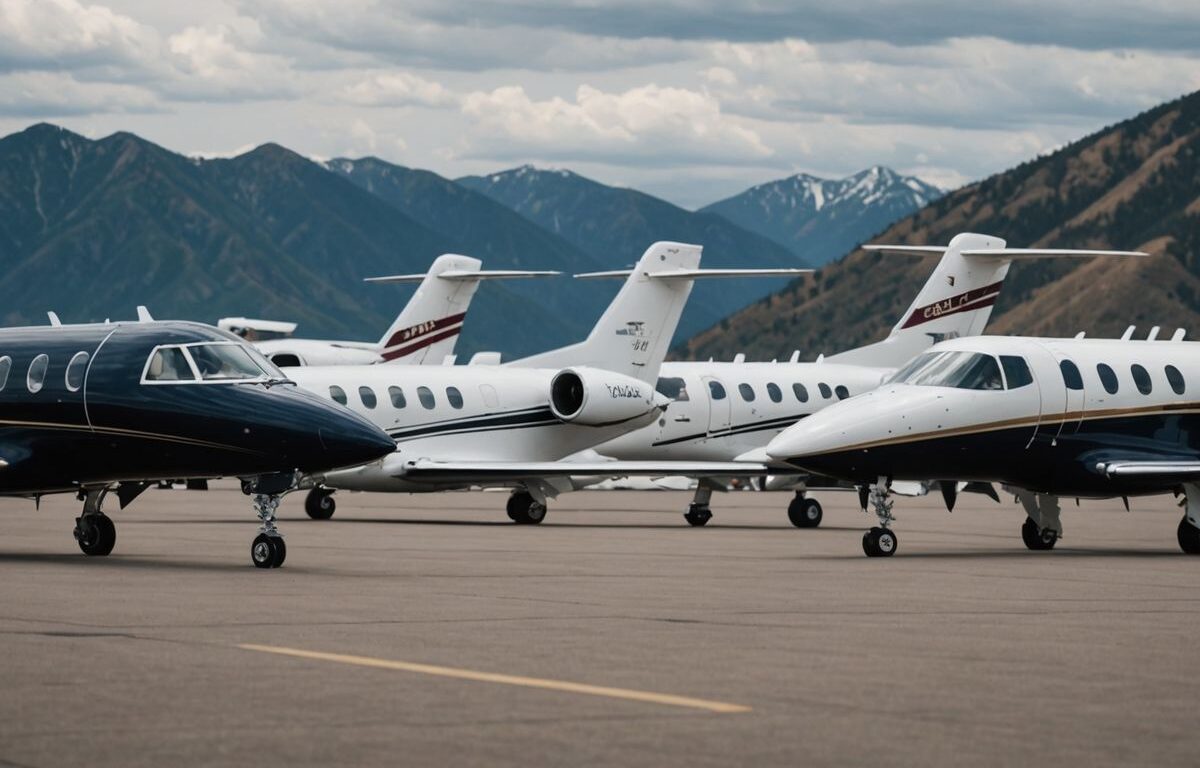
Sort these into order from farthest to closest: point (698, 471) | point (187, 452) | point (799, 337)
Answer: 1. point (799, 337)
2. point (698, 471)
3. point (187, 452)

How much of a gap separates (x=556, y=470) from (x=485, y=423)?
11.6 ft

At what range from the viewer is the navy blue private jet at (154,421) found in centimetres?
2066

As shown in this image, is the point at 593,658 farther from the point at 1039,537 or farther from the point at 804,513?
the point at 804,513

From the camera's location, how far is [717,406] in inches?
1489

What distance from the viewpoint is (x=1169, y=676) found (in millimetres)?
11859

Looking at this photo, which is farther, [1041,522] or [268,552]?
[1041,522]

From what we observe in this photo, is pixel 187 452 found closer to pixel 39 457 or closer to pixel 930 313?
pixel 39 457

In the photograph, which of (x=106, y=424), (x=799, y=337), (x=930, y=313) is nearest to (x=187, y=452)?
(x=106, y=424)

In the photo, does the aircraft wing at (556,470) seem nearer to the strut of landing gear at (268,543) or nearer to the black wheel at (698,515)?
the black wheel at (698,515)

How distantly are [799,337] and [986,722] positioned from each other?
163 meters

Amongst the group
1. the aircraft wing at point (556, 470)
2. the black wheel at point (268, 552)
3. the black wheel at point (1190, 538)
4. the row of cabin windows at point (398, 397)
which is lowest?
the black wheel at point (268, 552)

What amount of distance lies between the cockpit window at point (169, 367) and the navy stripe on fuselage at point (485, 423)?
41.1ft

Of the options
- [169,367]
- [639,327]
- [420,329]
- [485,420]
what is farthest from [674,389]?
[169,367]

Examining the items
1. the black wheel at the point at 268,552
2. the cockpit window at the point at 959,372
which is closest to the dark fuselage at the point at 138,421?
the black wheel at the point at 268,552
